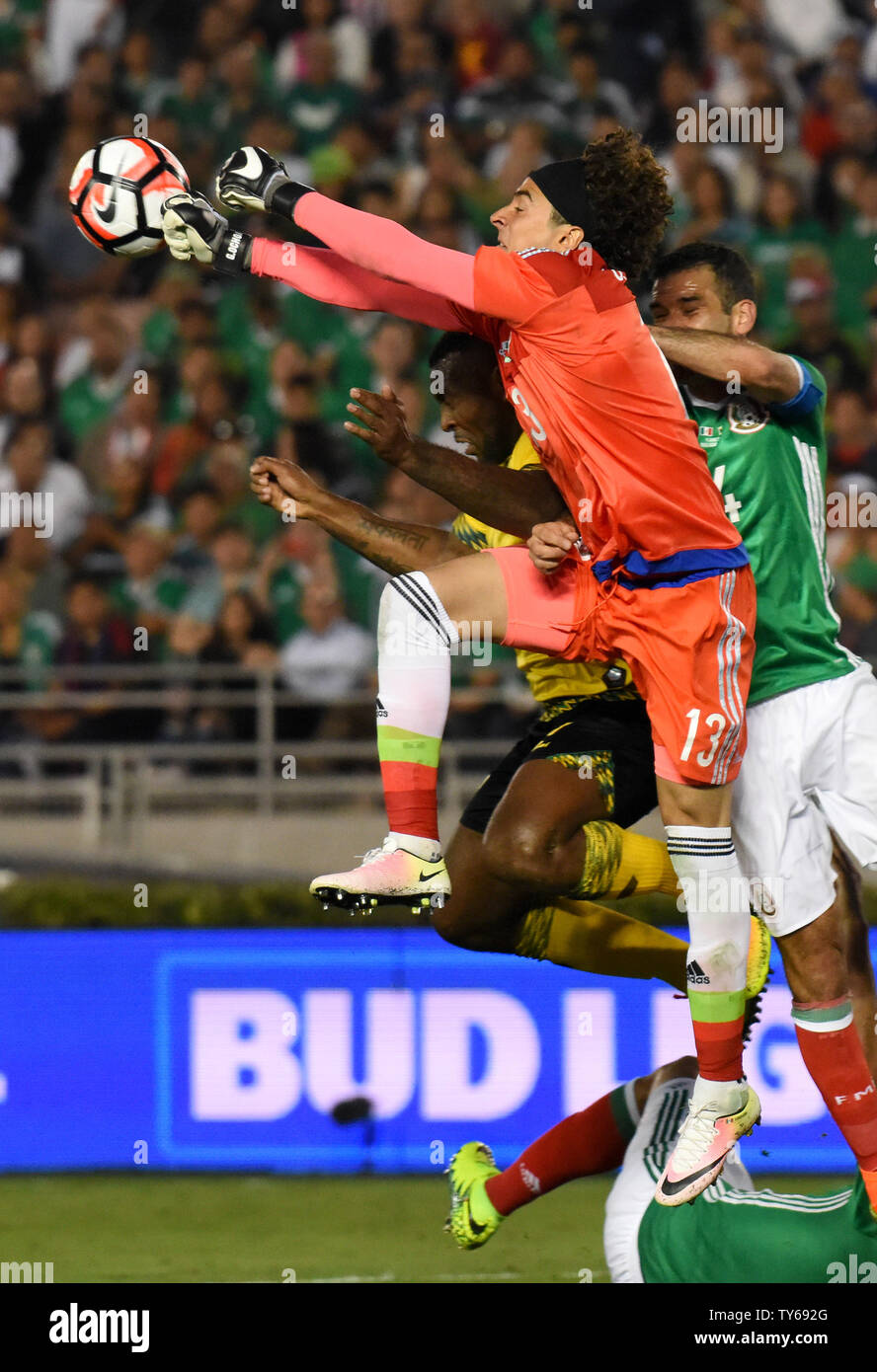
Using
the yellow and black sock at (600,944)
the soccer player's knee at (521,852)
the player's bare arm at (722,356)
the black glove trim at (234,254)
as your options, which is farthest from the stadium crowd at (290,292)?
the player's bare arm at (722,356)

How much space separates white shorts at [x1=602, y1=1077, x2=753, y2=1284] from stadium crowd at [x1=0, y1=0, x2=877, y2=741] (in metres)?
3.94

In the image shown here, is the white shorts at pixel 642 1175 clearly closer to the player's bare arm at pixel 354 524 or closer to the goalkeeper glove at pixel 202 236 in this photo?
the player's bare arm at pixel 354 524

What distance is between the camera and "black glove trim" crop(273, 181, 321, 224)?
13.5ft

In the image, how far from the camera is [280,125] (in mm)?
10680

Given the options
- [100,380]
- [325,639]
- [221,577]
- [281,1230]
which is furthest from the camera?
[100,380]

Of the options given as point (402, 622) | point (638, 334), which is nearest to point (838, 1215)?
point (402, 622)

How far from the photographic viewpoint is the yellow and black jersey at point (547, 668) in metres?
4.72

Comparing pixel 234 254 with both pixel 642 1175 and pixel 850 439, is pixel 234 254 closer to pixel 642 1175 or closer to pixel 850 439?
pixel 642 1175

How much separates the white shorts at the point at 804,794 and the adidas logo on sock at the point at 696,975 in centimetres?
26

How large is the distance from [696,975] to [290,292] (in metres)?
6.68

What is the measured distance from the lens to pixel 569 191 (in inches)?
165

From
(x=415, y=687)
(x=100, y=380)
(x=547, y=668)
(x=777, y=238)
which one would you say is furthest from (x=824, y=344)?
(x=415, y=687)

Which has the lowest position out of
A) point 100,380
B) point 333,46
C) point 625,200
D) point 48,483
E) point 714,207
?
point 625,200

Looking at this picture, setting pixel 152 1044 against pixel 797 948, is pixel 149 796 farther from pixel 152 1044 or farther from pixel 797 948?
pixel 797 948
